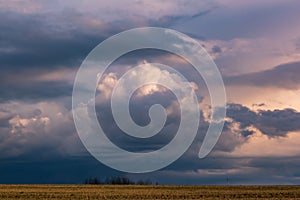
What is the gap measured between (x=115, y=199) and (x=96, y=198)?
2879 mm

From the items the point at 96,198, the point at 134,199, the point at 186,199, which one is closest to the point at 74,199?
the point at 96,198

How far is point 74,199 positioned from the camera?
62.7 meters

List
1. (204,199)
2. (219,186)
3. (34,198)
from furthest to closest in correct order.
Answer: (219,186) → (34,198) → (204,199)

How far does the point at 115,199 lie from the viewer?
61812mm

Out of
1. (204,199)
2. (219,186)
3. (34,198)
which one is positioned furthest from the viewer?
(219,186)

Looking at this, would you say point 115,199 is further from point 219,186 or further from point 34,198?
point 219,186

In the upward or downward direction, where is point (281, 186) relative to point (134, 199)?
upward

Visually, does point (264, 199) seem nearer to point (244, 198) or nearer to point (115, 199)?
point (244, 198)

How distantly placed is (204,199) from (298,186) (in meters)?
42.9

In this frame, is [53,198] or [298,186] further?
[298,186]

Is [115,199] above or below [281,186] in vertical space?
below

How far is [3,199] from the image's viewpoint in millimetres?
63719

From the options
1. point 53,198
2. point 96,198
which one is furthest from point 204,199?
point 53,198

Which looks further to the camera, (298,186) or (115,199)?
(298,186)
